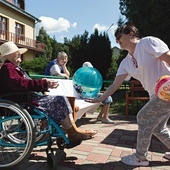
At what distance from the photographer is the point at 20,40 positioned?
83.8 ft

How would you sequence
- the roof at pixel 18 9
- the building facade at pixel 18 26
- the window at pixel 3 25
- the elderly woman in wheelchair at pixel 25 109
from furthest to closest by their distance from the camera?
the building facade at pixel 18 26 < the window at pixel 3 25 < the roof at pixel 18 9 < the elderly woman in wheelchair at pixel 25 109

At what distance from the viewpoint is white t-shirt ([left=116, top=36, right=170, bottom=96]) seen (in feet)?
7.35

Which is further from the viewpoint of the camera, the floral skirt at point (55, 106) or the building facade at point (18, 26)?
the building facade at point (18, 26)

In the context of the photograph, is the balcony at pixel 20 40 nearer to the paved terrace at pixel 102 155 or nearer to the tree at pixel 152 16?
the tree at pixel 152 16

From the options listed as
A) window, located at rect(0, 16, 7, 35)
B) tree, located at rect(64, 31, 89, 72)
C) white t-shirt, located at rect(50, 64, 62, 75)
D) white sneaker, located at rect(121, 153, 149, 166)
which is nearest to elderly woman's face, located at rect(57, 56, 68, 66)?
white t-shirt, located at rect(50, 64, 62, 75)

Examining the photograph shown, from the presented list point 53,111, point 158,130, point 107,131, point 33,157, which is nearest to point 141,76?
point 158,130

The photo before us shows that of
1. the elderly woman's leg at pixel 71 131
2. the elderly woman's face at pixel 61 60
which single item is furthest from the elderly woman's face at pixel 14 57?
the elderly woman's face at pixel 61 60

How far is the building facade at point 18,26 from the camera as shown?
2308 cm

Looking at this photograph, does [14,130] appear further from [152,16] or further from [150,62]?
[152,16]

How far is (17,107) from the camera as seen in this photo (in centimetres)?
237

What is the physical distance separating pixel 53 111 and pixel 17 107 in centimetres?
38

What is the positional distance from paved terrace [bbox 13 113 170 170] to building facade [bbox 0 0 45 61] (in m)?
20.2

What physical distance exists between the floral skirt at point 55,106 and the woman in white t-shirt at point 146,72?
0.77 metres

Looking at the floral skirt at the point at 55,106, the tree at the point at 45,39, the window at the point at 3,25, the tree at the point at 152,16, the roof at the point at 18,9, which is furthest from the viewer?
the tree at the point at 45,39
